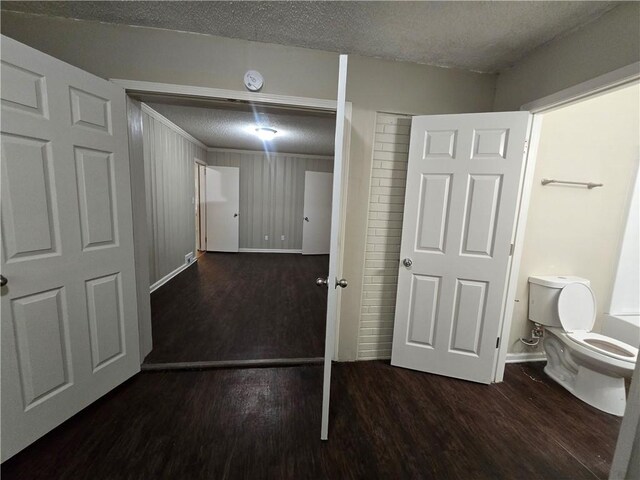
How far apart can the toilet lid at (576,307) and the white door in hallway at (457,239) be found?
23.6 inches

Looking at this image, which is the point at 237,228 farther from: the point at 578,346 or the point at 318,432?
the point at 578,346

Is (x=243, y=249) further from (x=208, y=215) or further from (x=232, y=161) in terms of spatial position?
(x=232, y=161)

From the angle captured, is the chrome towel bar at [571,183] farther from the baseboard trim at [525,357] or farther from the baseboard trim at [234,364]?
the baseboard trim at [234,364]

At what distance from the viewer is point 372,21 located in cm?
144

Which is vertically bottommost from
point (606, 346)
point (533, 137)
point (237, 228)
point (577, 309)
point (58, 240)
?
point (606, 346)

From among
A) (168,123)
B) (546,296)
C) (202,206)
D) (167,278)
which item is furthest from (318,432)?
(202,206)

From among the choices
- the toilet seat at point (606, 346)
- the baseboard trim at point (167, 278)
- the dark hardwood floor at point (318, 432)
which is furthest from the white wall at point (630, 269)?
the baseboard trim at point (167, 278)

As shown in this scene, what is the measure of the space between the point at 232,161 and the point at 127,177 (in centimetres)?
430

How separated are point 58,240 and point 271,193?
15.4 ft

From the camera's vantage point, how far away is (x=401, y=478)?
1.26 meters

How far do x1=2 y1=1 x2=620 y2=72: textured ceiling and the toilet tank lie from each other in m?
1.68

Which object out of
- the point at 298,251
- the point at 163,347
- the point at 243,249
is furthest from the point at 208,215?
the point at 163,347

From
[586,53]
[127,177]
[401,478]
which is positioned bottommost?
[401,478]

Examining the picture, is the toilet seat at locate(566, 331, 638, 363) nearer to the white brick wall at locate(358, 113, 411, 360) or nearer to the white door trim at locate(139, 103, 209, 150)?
the white brick wall at locate(358, 113, 411, 360)
